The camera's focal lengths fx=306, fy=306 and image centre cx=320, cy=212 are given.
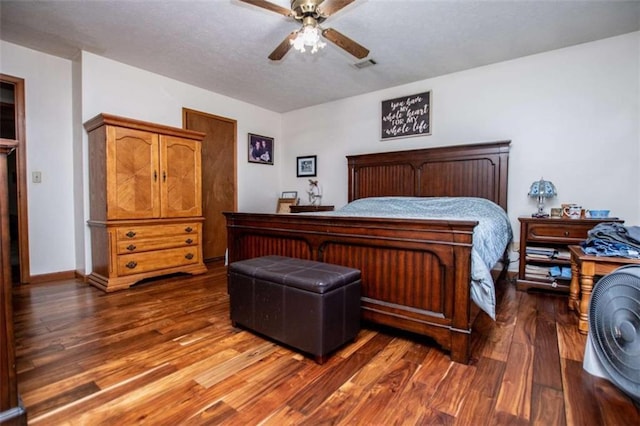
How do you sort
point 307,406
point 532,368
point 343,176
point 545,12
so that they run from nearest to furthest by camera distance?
point 307,406, point 532,368, point 545,12, point 343,176

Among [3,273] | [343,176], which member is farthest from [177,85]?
[3,273]

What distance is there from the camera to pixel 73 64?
3475 millimetres

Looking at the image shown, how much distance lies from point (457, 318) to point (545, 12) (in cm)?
263

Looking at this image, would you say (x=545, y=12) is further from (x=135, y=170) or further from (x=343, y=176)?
(x=135, y=170)

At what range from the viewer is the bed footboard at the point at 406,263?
1700 millimetres

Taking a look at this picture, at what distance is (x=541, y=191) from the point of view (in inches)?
122

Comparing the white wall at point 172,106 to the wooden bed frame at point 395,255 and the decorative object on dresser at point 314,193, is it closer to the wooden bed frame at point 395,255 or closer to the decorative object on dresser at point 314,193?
the decorative object on dresser at point 314,193

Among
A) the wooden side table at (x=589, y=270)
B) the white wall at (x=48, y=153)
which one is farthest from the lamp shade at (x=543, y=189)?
the white wall at (x=48, y=153)

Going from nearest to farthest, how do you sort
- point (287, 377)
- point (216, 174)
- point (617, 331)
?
point (617, 331), point (287, 377), point (216, 174)

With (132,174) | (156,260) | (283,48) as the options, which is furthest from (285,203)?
(283,48)

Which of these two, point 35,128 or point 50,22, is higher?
point 50,22

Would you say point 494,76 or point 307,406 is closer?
point 307,406

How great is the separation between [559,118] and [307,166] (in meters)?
3.41

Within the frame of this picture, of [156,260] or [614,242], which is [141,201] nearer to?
[156,260]
